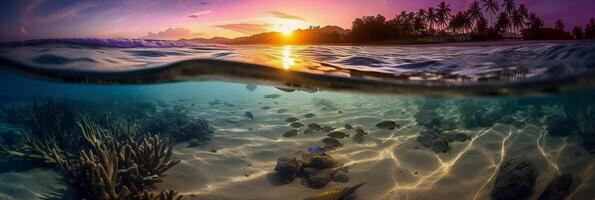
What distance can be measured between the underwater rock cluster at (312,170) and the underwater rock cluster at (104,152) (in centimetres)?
289

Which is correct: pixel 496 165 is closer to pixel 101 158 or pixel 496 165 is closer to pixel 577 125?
pixel 577 125

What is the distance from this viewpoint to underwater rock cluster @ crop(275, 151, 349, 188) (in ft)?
30.1

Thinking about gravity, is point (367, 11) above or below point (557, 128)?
above

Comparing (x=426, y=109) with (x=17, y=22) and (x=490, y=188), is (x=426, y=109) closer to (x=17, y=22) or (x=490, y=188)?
(x=490, y=188)

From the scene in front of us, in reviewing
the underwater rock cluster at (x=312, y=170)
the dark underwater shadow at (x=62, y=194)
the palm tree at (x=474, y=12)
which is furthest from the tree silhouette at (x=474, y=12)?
the dark underwater shadow at (x=62, y=194)

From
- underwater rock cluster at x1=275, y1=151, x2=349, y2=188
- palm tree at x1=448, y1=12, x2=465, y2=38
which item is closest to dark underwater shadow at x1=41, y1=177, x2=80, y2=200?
underwater rock cluster at x1=275, y1=151, x2=349, y2=188

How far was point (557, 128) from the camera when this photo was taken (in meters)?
13.5

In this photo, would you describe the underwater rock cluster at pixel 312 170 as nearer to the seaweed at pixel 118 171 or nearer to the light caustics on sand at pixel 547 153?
the seaweed at pixel 118 171

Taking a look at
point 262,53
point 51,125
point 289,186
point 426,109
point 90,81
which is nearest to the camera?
point 289,186

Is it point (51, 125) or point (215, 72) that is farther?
point (51, 125)

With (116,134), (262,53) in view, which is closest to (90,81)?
(116,134)

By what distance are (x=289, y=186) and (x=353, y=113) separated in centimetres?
1199

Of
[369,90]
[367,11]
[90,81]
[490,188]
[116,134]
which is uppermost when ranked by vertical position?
[367,11]

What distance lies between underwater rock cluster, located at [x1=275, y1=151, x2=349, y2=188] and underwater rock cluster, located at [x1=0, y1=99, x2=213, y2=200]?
9.47ft
